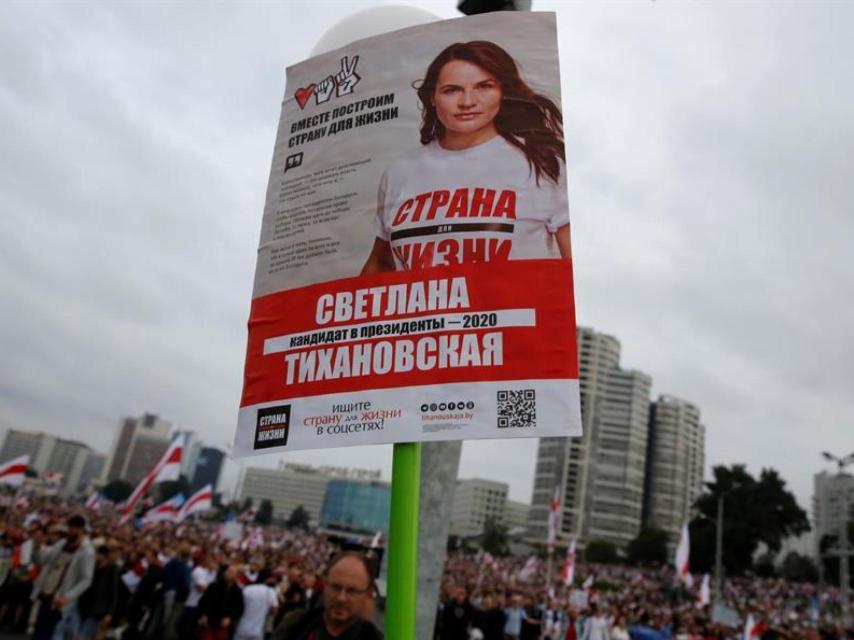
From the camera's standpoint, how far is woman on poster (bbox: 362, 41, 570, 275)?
2146 mm

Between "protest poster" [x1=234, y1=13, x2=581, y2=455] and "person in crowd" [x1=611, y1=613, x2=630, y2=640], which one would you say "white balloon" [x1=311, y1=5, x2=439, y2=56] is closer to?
"protest poster" [x1=234, y1=13, x2=581, y2=455]

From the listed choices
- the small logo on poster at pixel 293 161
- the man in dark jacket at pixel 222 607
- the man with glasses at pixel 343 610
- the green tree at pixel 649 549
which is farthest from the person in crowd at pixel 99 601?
the green tree at pixel 649 549

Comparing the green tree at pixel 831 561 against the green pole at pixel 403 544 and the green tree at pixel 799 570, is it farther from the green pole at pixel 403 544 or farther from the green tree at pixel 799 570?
the green pole at pixel 403 544

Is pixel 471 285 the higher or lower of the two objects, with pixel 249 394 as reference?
higher

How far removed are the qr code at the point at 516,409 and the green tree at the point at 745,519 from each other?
237 ft

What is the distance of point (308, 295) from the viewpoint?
7.87ft

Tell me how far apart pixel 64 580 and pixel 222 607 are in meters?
2.43

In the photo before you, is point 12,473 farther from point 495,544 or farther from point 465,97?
point 495,544

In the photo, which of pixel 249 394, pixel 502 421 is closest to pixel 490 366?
pixel 502 421

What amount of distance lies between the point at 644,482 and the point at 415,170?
460ft

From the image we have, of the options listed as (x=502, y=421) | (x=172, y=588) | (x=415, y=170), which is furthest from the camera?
(x=172, y=588)

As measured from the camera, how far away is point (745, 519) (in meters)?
66.9

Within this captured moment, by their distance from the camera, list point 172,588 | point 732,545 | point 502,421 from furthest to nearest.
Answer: point 732,545
point 172,588
point 502,421

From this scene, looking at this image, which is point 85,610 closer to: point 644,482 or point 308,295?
point 308,295
